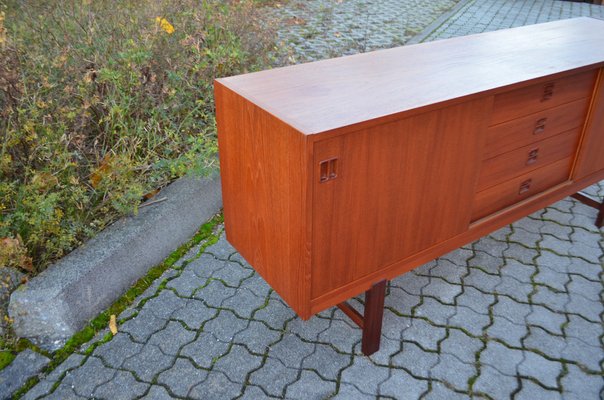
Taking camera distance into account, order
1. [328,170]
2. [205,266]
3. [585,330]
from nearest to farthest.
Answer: [328,170] → [585,330] → [205,266]

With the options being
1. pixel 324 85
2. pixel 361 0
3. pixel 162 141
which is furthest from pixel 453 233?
pixel 361 0

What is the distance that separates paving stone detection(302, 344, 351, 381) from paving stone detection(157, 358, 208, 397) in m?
0.50

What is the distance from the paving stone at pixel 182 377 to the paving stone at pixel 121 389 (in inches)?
3.7

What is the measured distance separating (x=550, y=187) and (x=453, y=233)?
91 centimetres

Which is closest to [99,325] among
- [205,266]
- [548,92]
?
[205,266]

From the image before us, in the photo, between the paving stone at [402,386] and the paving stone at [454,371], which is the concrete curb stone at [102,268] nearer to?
the paving stone at [402,386]

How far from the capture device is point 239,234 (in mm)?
2658

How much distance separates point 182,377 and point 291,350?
531mm

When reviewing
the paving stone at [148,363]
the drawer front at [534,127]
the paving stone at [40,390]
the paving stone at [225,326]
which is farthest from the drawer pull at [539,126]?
the paving stone at [40,390]

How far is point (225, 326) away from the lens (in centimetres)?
272

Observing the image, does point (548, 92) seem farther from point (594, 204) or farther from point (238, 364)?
point (238, 364)

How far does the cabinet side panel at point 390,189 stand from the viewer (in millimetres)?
2000

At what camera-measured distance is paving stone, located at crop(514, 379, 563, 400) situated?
2.30 m

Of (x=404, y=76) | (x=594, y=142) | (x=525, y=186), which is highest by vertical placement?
(x=404, y=76)
